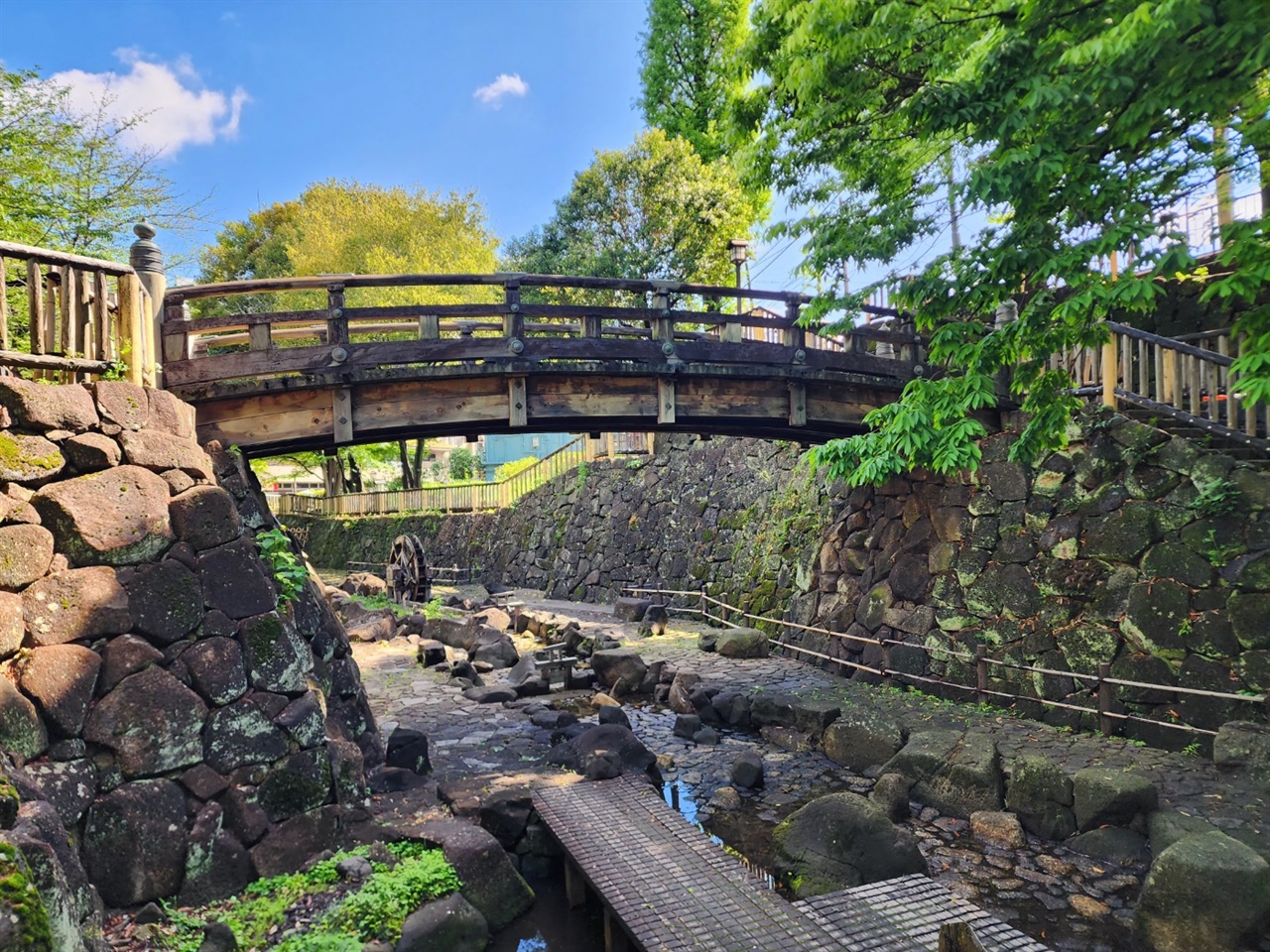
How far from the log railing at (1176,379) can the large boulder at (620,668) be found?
8608 mm

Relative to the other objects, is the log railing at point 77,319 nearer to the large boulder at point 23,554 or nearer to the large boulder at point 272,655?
the large boulder at point 23,554

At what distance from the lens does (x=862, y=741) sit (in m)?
9.61

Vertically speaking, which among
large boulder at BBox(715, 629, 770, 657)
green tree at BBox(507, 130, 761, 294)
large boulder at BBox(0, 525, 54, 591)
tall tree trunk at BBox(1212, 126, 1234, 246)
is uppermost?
green tree at BBox(507, 130, 761, 294)

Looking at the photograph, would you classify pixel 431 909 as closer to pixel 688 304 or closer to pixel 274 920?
pixel 274 920

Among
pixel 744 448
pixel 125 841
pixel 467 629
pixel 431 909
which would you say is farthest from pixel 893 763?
pixel 744 448

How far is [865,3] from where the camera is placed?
6.18 m

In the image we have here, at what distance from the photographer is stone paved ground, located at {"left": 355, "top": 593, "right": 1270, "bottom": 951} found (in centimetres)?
652

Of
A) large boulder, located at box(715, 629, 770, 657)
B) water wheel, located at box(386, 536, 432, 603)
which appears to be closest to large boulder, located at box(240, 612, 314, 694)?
large boulder, located at box(715, 629, 770, 657)

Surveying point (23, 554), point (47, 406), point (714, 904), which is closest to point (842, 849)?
point (714, 904)

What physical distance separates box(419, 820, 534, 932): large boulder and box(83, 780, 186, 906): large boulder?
1990 mm

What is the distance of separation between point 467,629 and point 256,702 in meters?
10.4

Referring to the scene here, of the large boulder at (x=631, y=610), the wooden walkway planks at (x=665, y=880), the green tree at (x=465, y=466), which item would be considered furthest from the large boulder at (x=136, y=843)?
the green tree at (x=465, y=466)

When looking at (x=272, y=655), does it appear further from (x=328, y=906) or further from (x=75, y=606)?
(x=328, y=906)

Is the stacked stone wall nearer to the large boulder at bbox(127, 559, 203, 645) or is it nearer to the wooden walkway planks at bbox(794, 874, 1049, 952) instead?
the large boulder at bbox(127, 559, 203, 645)
